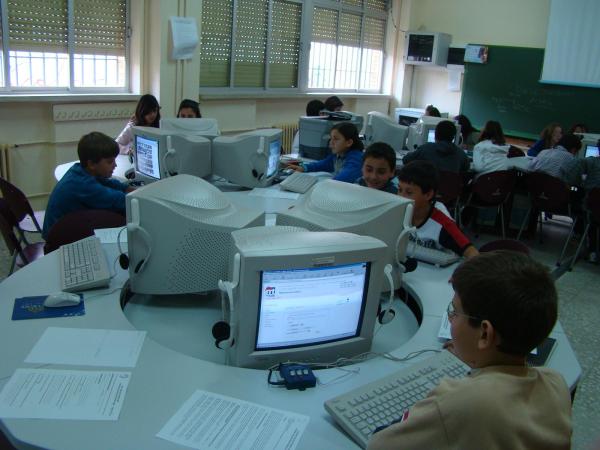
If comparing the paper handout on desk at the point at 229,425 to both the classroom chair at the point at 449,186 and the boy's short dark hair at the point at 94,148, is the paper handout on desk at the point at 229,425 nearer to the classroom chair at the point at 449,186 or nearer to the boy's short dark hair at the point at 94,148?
the boy's short dark hair at the point at 94,148

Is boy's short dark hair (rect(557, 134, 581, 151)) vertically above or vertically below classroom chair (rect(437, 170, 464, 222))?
above

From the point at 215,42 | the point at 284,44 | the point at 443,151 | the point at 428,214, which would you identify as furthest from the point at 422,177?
the point at 284,44

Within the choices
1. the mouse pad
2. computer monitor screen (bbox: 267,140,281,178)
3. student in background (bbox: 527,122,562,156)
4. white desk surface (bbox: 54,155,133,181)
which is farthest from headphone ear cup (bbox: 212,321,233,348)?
student in background (bbox: 527,122,562,156)

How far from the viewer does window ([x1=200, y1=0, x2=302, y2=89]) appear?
620cm

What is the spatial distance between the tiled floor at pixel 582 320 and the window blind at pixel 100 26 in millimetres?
1985

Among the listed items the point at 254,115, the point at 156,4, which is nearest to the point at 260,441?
the point at 156,4

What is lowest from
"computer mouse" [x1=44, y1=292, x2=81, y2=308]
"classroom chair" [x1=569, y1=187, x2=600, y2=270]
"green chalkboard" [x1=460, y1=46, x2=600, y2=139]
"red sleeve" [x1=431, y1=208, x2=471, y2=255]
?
"classroom chair" [x1=569, y1=187, x2=600, y2=270]

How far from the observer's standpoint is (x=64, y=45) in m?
4.94

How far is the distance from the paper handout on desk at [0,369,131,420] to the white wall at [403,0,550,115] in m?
7.66

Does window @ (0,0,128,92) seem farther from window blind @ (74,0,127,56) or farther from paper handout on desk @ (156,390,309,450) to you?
paper handout on desk @ (156,390,309,450)

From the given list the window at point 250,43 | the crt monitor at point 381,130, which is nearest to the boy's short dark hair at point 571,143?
the crt monitor at point 381,130

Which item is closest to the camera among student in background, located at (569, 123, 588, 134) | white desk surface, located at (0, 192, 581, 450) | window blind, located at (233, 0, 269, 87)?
white desk surface, located at (0, 192, 581, 450)

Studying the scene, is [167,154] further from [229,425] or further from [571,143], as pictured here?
[571,143]

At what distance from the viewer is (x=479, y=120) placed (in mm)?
8047
